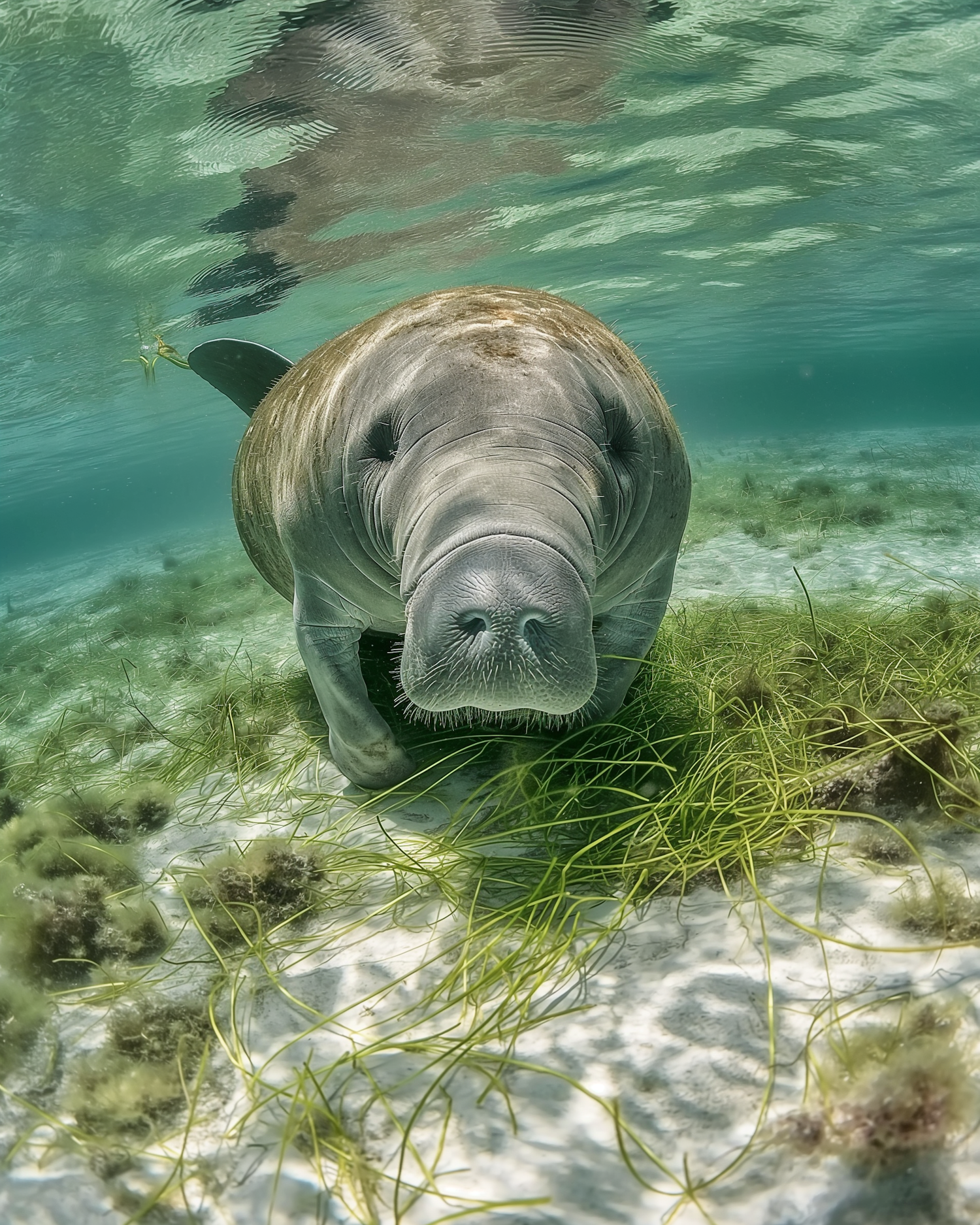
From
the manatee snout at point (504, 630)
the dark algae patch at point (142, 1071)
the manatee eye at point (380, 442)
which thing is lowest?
the dark algae patch at point (142, 1071)

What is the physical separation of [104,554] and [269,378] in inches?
1269

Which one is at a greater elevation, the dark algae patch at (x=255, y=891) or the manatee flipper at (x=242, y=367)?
the manatee flipper at (x=242, y=367)

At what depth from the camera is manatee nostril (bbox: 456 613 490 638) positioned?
2.13m

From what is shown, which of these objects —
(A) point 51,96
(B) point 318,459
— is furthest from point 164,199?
(B) point 318,459

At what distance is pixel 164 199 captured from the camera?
1241 cm

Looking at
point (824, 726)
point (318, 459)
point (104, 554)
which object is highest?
point (318, 459)

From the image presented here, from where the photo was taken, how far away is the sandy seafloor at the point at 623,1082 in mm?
1611

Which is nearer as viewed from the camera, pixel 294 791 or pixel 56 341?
pixel 294 791

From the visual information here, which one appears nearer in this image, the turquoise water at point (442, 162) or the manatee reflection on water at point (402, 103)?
the manatee reflection on water at point (402, 103)

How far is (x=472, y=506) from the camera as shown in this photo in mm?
2336

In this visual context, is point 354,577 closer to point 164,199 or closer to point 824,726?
point 824,726

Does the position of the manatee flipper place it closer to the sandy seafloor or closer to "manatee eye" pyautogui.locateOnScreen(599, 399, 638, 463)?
"manatee eye" pyautogui.locateOnScreen(599, 399, 638, 463)

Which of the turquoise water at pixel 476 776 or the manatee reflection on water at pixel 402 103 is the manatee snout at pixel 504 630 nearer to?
the turquoise water at pixel 476 776

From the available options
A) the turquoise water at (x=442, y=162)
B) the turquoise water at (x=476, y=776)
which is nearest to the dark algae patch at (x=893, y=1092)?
the turquoise water at (x=476, y=776)
